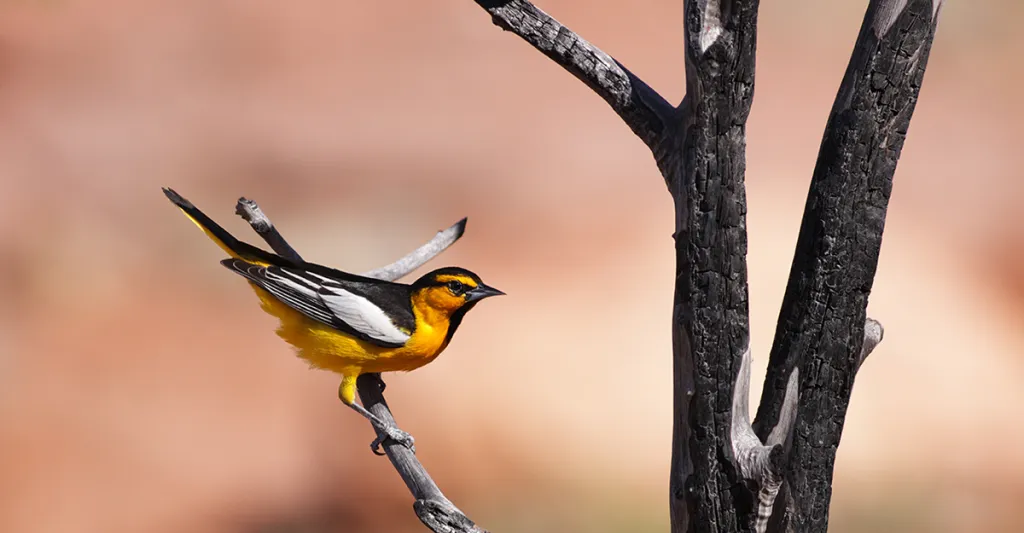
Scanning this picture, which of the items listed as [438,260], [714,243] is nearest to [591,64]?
[714,243]

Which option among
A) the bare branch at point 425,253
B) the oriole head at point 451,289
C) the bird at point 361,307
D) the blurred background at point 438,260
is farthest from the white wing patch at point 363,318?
the blurred background at point 438,260

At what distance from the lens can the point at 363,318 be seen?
3.44m

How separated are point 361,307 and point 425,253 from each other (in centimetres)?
53

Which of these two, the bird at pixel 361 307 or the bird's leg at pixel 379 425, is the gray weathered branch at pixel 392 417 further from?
the bird at pixel 361 307

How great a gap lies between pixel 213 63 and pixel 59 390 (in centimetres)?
481

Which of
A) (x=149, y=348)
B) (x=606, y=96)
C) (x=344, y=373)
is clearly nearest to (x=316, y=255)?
(x=149, y=348)

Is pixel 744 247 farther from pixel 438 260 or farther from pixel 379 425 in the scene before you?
pixel 438 260

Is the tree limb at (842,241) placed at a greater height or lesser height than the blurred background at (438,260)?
lesser

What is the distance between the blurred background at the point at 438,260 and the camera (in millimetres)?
6004

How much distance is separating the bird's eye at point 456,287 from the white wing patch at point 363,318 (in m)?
0.22

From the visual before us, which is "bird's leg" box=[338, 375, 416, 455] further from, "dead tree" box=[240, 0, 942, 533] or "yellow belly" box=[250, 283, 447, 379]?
"dead tree" box=[240, 0, 942, 533]

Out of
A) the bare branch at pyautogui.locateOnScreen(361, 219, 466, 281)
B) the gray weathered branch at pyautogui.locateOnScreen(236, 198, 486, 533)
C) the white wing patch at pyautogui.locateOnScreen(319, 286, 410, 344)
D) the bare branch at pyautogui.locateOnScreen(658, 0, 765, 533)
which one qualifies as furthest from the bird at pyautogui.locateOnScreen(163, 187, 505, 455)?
the bare branch at pyautogui.locateOnScreen(658, 0, 765, 533)

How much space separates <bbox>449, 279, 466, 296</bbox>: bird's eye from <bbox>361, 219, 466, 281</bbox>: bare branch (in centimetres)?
29

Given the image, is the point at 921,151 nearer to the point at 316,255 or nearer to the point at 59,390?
the point at 316,255
